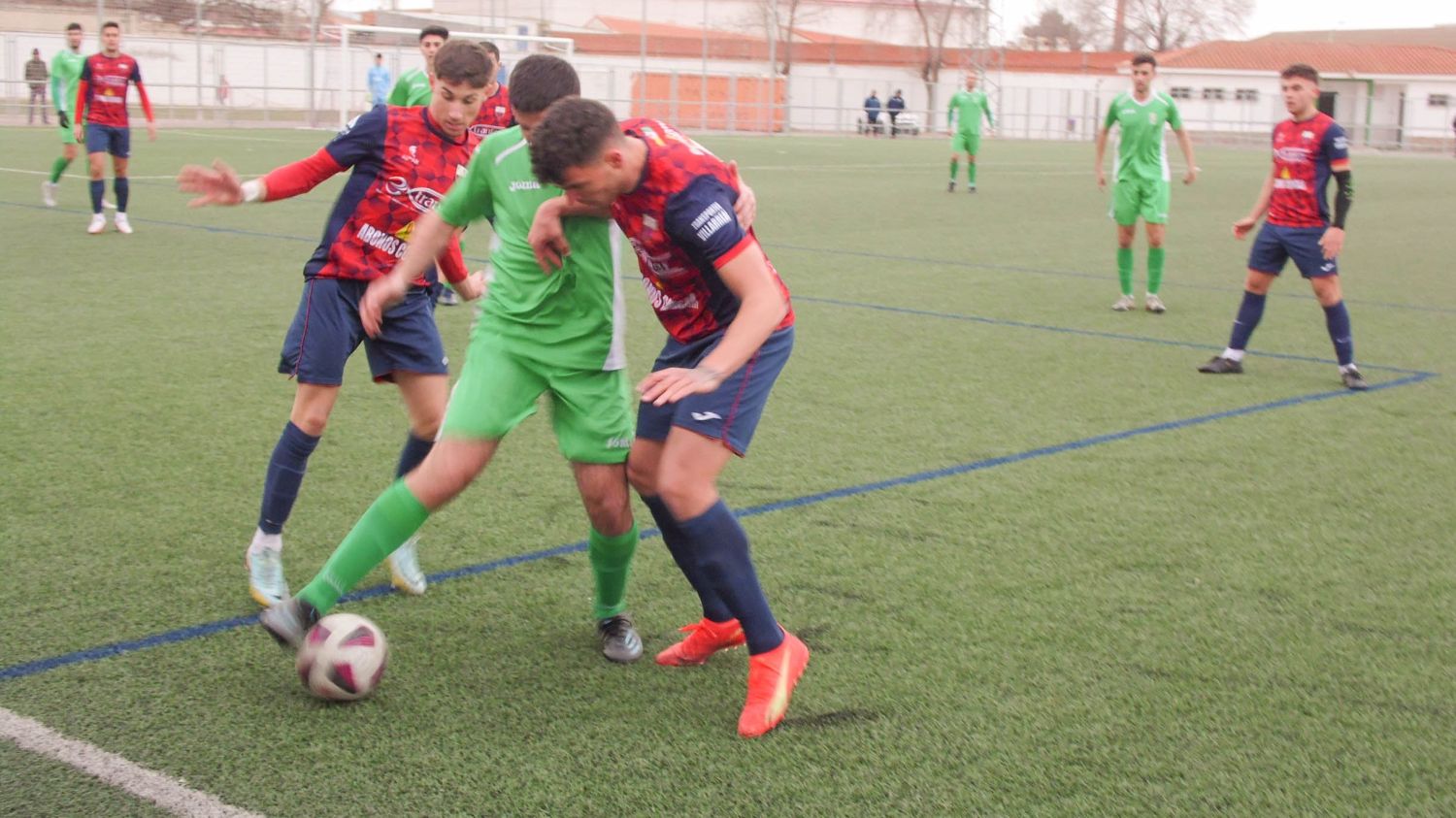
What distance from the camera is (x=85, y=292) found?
34.7 feet

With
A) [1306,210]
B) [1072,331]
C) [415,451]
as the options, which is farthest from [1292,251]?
[415,451]

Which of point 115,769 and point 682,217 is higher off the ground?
point 682,217

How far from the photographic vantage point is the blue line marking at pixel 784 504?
4.02 m

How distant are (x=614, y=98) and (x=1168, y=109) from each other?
3704 centimetres

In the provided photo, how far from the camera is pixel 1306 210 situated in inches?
345

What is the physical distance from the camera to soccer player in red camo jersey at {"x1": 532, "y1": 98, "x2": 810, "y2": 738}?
3.39 metres

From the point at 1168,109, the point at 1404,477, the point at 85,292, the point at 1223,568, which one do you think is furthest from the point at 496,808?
the point at 1168,109

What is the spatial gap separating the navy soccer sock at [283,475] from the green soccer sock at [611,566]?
1.02 m

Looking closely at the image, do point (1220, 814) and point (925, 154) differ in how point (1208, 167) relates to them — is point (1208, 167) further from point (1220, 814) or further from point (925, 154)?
point (1220, 814)

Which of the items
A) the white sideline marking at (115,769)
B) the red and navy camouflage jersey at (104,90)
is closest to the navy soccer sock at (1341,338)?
the white sideline marking at (115,769)

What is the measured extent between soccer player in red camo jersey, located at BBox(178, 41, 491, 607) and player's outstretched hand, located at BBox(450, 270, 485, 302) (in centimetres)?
4

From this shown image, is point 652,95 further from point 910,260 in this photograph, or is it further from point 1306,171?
point 1306,171

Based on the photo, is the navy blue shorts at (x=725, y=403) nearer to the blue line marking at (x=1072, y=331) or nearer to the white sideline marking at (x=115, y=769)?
the white sideline marking at (x=115, y=769)

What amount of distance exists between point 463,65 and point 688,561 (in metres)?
1.61
